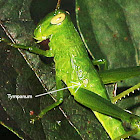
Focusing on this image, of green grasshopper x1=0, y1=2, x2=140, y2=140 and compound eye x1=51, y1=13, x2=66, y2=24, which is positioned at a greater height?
compound eye x1=51, y1=13, x2=66, y2=24

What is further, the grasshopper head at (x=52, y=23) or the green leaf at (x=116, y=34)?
the green leaf at (x=116, y=34)

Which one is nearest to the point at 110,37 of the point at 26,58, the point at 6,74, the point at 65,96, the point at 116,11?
the point at 116,11

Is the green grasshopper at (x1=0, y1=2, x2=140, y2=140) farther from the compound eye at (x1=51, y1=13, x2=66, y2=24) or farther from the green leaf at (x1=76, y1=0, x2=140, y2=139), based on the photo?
the green leaf at (x1=76, y1=0, x2=140, y2=139)

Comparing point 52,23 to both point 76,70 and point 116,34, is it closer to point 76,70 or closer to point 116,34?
point 76,70

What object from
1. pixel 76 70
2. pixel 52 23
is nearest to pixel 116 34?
pixel 76 70

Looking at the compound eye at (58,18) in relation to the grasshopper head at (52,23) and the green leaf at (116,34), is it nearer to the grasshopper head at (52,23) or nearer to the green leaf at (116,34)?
the grasshopper head at (52,23)

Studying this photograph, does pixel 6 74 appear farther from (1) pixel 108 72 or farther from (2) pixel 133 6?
(2) pixel 133 6

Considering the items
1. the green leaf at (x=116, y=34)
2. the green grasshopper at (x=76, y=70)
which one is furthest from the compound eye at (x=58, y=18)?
the green leaf at (x=116, y=34)

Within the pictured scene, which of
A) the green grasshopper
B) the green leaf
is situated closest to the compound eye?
the green grasshopper
